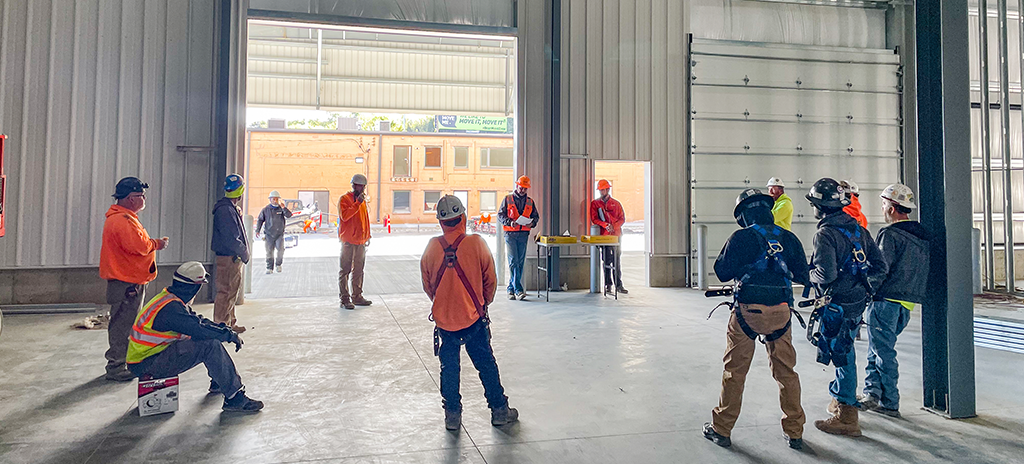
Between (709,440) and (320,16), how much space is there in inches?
361

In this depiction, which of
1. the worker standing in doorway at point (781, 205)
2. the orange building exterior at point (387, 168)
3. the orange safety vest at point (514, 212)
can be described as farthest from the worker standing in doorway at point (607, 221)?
the orange building exterior at point (387, 168)

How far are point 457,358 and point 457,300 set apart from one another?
426 millimetres

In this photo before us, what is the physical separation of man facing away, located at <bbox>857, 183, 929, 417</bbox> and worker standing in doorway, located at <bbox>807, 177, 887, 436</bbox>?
0.34 meters

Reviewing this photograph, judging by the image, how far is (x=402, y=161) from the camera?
28.3 meters

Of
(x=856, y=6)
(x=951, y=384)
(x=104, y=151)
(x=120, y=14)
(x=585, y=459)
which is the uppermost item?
(x=856, y=6)

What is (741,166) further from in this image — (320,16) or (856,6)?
(320,16)

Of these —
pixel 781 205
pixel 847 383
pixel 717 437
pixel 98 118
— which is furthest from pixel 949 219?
pixel 98 118

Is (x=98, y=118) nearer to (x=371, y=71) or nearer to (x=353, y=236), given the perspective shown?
(x=353, y=236)

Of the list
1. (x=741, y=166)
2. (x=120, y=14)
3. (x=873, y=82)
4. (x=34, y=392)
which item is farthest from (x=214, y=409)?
(x=873, y=82)

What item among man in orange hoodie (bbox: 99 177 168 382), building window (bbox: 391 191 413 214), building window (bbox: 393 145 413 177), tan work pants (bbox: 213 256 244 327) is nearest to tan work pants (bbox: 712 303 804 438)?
man in orange hoodie (bbox: 99 177 168 382)

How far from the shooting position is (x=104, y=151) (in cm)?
852

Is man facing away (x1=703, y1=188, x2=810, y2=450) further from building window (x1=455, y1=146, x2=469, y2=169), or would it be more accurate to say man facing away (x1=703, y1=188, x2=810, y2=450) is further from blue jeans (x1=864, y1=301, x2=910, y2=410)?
building window (x1=455, y1=146, x2=469, y2=169)

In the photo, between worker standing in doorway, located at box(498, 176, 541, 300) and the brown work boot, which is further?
worker standing in doorway, located at box(498, 176, 541, 300)

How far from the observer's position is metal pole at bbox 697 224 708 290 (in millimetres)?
10938
